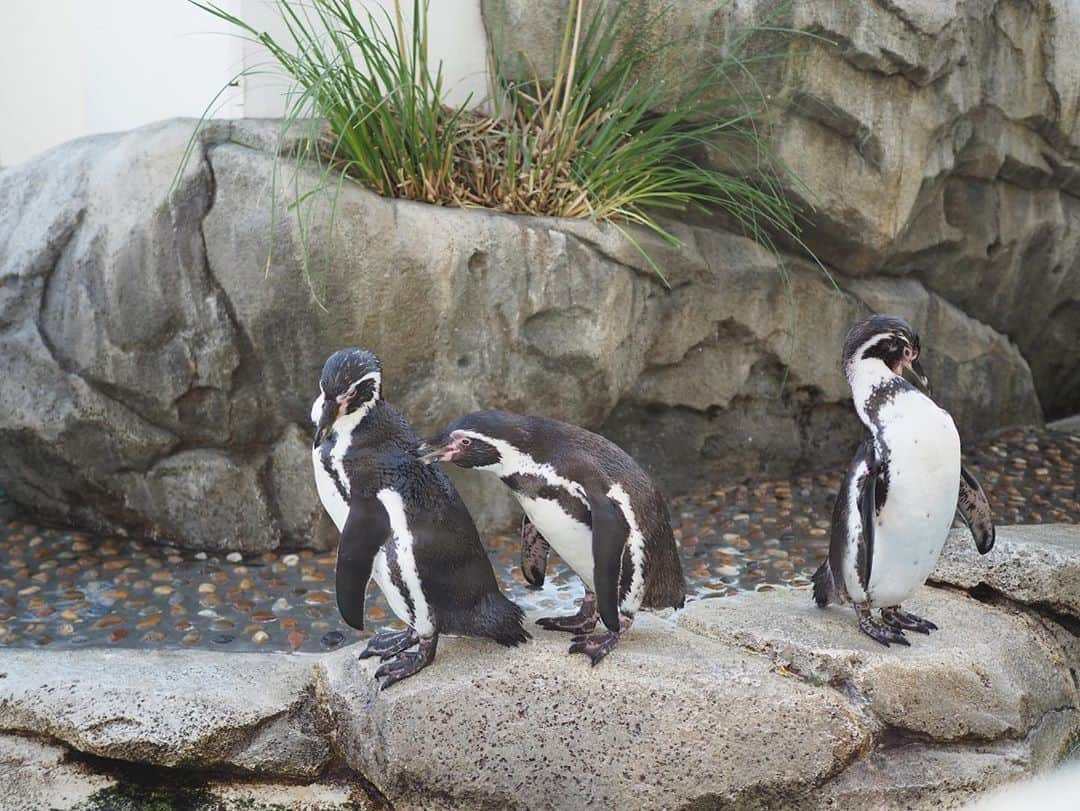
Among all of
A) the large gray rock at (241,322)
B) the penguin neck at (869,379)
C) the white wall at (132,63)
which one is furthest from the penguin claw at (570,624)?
the white wall at (132,63)

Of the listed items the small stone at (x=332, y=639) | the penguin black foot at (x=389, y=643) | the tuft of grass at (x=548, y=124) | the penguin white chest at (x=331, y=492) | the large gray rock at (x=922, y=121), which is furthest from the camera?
the large gray rock at (x=922, y=121)

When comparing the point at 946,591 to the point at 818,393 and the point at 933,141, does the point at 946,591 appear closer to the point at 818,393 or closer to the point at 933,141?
the point at 818,393

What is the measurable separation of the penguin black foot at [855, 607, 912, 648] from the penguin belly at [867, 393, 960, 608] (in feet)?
0.47

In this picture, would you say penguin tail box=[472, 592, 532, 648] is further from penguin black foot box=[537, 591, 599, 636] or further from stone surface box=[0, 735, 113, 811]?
stone surface box=[0, 735, 113, 811]

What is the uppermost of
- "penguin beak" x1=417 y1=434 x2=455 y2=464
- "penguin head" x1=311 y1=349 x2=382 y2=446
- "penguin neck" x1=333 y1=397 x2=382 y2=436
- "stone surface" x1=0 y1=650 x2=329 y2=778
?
"penguin head" x1=311 y1=349 x2=382 y2=446

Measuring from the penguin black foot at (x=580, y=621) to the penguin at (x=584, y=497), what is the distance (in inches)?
4.0

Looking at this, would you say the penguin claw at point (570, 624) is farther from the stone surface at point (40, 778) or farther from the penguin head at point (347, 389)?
the stone surface at point (40, 778)

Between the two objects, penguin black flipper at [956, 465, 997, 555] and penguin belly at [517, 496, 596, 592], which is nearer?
penguin belly at [517, 496, 596, 592]

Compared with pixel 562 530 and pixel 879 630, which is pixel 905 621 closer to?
pixel 879 630

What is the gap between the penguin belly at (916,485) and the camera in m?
2.41

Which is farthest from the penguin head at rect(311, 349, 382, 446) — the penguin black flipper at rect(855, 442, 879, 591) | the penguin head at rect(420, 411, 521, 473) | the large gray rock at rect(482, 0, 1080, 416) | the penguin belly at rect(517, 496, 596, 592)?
the large gray rock at rect(482, 0, 1080, 416)

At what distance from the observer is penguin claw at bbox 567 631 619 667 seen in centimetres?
237

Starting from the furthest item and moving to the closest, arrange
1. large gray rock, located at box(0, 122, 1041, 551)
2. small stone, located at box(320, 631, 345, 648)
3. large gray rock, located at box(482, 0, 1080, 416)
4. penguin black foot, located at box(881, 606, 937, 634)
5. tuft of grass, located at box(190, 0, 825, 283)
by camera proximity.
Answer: large gray rock, located at box(482, 0, 1080, 416) < tuft of grass, located at box(190, 0, 825, 283) < large gray rock, located at box(0, 122, 1041, 551) < small stone, located at box(320, 631, 345, 648) < penguin black foot, located at box(881, 606, 937, 634)

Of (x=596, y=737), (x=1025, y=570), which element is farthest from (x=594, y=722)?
(x=1025, y=570)
